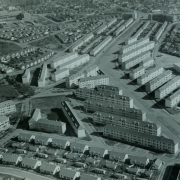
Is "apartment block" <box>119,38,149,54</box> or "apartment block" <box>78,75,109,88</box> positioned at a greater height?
"apartment block" <box>119,38,149,54</box>

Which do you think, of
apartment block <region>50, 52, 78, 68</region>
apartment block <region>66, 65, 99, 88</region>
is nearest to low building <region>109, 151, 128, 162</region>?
apartment block <region>66, 65, 99, 88</region>

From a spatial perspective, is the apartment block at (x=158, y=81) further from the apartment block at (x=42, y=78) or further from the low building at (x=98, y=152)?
the low building at (x=98, y=152)

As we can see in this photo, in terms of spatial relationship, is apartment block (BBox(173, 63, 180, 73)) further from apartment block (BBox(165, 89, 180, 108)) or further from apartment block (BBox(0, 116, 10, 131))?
apartment block (BBox(0, 116, 10, 131))

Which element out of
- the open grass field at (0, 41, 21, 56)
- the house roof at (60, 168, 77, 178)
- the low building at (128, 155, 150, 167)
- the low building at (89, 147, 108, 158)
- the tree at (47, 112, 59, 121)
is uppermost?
the low building at (128, 155, 150, 167)

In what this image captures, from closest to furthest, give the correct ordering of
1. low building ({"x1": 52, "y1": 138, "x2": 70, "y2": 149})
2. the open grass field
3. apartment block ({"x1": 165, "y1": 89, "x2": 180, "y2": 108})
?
low building ({"x1": 52, "y1": 138, "x2": 70, "y2": 149}) < apartment block ({"x1": 165, "y1": 89, "x2": 180, "y2": 108}) < the open grass field

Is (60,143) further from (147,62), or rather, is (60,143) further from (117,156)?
(147,62)

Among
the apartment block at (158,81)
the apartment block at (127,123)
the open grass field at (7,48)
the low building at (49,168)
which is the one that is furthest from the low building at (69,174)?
the open grass field at (7,48)

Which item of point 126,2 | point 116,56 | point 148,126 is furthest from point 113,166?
point 126,2
